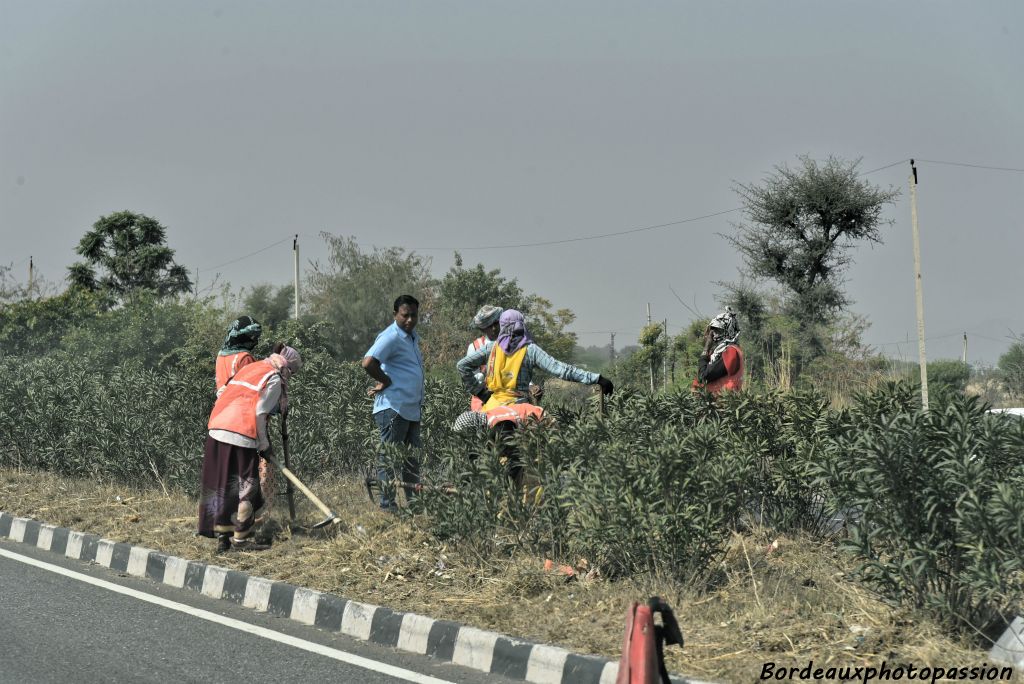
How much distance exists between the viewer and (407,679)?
18.6 feet

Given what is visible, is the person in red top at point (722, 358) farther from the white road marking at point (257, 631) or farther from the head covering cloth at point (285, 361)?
the white road marking at point (257, 631)

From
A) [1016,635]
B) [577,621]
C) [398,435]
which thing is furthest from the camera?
[398,435]

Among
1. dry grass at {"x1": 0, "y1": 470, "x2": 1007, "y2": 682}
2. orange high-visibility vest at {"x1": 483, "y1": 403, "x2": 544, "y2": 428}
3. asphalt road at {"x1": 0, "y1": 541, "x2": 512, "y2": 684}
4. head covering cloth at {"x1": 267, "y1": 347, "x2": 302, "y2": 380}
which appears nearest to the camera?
dry grass at {"x1": 0, "y1": 470, "x2": 1007, "y2": 682}

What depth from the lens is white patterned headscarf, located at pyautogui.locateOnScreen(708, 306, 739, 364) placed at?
8.91m

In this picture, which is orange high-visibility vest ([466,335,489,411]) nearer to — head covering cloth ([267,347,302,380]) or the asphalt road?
head covering cloth ([267,347,302,380])

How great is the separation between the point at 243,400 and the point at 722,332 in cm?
360

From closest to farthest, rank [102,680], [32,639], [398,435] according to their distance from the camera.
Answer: [102,680] < [32,639] < [398,435]

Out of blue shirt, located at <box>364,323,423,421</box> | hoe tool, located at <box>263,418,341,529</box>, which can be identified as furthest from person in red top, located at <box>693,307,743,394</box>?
hoe tool, located at <box>263,418,341,529</box>

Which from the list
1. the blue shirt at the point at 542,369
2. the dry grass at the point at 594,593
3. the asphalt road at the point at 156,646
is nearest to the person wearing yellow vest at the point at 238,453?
the dry grass at the point at 594,593

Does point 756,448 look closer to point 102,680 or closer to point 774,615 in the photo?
point 774,615

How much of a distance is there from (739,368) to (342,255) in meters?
40.1

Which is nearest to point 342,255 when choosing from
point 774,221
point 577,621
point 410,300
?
point 774,221

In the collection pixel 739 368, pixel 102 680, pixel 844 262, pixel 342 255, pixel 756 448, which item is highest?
pixel 342 255

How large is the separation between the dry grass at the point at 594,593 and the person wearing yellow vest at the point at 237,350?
3.94 feet
